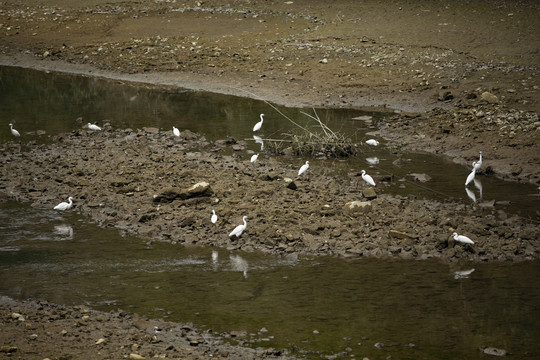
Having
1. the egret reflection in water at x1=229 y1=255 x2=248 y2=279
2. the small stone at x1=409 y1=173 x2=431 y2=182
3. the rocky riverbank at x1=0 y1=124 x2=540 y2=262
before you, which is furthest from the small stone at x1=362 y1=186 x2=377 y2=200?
the egret reflection in water at x1=229 y1=255 x2=248 y2=279

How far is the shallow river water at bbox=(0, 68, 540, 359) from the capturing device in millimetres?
7262

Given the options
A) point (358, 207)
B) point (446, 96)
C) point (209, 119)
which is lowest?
point (209, 119)

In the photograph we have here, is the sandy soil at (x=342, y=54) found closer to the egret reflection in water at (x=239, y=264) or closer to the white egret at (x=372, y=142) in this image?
the white egret at (x=372, y=142)

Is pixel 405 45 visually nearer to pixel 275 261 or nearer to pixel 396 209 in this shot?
pixel 396 209

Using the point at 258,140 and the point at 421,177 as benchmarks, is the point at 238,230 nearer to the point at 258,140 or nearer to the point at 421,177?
the point at 421,177

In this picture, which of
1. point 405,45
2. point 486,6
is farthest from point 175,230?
point 486,6

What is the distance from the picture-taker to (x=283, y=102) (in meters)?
18.4

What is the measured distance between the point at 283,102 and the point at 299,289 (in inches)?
412

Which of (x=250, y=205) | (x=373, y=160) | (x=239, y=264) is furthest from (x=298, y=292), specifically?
(x=373, y=160)

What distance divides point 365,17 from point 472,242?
16.1m

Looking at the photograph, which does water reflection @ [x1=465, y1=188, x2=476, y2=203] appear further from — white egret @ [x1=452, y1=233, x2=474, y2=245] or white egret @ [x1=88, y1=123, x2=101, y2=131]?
white egret @ [x1=88, y1=123, x2=101, y2=131]

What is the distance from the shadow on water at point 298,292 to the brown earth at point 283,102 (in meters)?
0.45

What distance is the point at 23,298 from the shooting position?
818 cm

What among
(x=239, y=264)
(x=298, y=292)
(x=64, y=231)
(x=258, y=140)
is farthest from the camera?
(x=258, y=140)
